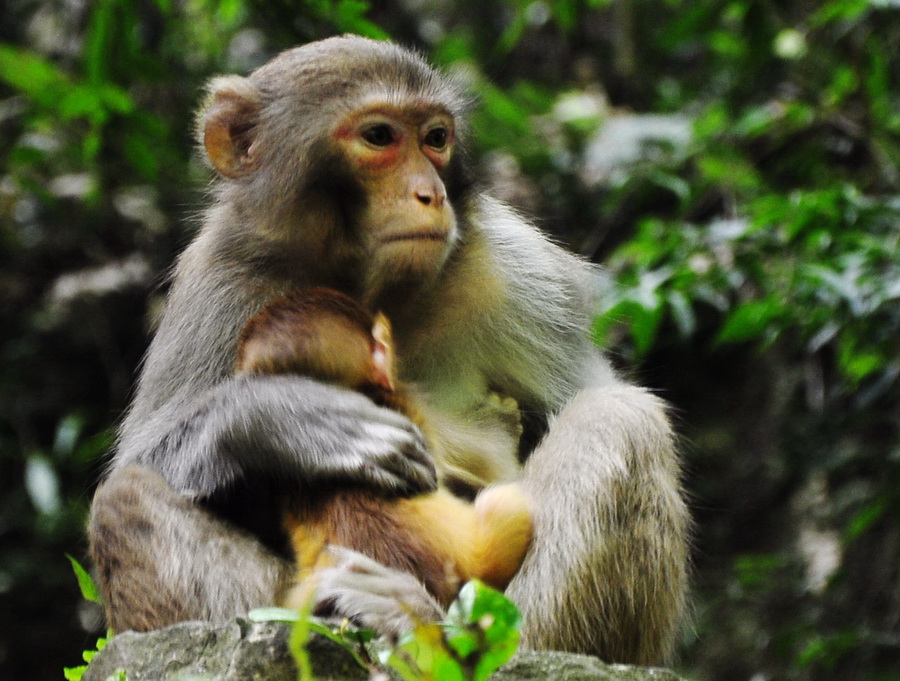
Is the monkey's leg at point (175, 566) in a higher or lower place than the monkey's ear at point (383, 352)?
lower

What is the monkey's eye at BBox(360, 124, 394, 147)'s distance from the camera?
4.26 meters

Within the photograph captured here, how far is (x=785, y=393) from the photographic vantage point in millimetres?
9070

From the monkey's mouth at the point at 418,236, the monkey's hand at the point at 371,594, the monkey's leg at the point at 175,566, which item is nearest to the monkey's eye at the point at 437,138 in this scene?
the monkey's mouth at the point at 418,236

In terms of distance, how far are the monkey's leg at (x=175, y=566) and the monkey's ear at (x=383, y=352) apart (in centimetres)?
64

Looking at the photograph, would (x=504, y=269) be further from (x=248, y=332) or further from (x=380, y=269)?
(x=248, y=332)

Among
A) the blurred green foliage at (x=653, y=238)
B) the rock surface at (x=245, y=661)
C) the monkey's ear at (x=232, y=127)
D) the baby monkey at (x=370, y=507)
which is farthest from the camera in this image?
the blurred green foliage at (x=653, y=238)

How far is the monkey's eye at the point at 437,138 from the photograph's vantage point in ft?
14.4

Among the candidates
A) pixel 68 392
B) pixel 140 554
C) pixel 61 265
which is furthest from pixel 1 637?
pixel 140 554

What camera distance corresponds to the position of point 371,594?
3146 mm

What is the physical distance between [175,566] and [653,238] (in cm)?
365

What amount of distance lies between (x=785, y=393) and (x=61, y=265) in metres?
5.66

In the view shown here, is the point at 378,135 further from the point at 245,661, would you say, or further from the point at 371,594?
the point at 245,661

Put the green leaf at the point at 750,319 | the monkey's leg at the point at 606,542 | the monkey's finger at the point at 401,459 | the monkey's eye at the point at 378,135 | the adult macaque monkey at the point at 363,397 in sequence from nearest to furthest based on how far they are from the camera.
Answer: the monkey's finger at the point at 401,459 → the adult macaque monkey at the point at 363,397 → the monkey's leg at the point at 606,542 → the monkey's eye at the point at 378,135 → the green leaf at the point at 750,319

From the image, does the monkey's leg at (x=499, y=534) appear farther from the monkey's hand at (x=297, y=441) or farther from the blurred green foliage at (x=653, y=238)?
the blurred green foliage at (x=653, y=238)
